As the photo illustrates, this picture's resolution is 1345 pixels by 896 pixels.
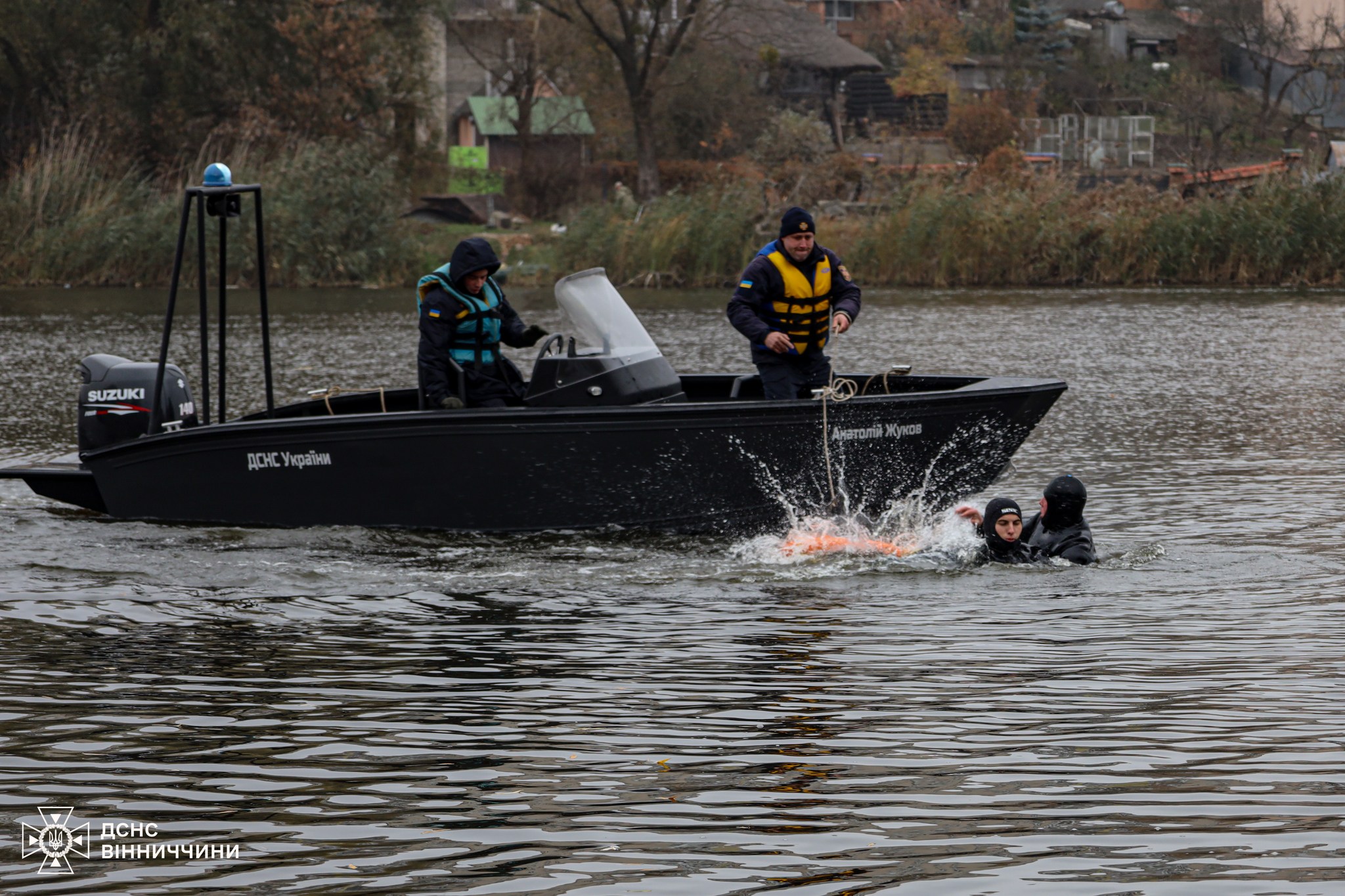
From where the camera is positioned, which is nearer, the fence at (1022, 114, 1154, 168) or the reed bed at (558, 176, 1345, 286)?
the reed bed at (558, 176, 1345, 286)

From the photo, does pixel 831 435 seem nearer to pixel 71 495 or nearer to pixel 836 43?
pixel 71 495

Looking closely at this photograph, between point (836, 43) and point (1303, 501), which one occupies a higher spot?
point (836, 43)

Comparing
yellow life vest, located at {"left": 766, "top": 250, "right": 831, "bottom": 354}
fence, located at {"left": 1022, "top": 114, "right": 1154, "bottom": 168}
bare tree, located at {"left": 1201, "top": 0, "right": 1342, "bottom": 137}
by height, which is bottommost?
yellow life vest, located at {"left": 766, "top": 250, "right": 831, "bottom": 354}

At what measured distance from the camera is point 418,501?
10.1 metres

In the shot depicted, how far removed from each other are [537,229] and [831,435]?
3437cm

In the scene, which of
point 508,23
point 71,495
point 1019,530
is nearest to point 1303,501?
point 1019,530

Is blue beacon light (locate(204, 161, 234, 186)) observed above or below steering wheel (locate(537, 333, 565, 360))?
above

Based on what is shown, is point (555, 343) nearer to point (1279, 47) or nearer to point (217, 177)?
point (217, 177)

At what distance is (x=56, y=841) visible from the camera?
495 cm

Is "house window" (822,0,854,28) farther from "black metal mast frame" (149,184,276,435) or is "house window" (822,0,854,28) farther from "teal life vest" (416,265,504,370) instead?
Answer: "teal life vest" (416,265,504,370)

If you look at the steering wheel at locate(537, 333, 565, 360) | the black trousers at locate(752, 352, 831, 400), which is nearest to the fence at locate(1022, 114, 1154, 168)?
the black trousers at locate(752, 352, 831, 400)

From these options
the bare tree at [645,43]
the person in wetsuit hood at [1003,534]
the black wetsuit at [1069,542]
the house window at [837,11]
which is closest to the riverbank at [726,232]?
the bare tree at [645,43]

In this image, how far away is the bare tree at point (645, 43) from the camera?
4738 centimetres

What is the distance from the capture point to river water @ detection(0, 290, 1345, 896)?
15.7 ft
